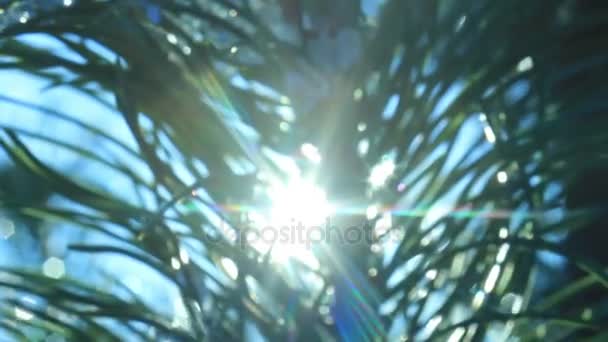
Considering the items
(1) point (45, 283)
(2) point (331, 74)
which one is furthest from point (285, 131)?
(1) point (45, 283)

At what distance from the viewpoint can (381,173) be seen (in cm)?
37

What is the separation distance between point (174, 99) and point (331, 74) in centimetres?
8

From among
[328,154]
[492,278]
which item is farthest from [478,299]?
[328,154]

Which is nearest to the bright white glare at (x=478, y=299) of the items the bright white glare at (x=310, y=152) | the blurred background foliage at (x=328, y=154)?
the blurred background foliage at (x=328, y=154)

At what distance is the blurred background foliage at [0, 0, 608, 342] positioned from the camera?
34 centimetres

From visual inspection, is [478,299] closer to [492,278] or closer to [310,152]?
[492,278]

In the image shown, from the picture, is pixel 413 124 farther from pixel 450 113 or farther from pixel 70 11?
pixel 70 11

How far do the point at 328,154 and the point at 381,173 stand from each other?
32 millimetres

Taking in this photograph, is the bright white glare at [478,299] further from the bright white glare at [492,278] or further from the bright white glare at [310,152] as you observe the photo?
the bright white glare at [310,152]

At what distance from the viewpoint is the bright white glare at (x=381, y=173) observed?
36 centimetres

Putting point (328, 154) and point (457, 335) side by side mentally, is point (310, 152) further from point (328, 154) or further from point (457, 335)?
point (457, 335)

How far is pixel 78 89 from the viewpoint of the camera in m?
0.45
